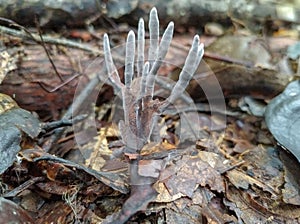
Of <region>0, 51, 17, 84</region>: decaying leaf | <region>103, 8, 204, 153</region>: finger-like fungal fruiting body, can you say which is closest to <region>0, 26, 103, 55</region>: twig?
<region>0, 51, 17, 84</region>: decaying leaf

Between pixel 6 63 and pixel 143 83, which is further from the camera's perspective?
pixel 6 63

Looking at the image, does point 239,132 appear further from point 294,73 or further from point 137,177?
point 137,177

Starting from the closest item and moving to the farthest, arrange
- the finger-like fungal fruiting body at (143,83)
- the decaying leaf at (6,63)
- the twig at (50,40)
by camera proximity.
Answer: the finger-like fungal fruiting body at (143,83)
the decaying leaf at (6,63)
the twig at (50,40)

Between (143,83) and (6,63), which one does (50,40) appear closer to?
(6,63)

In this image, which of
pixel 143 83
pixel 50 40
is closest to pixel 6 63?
pixel 50 40

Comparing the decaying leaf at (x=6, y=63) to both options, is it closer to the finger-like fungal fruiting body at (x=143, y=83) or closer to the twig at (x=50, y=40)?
the twig at (x=50, y=40)

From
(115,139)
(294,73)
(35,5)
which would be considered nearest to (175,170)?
(115,139)

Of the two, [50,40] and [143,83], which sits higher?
[143,83]

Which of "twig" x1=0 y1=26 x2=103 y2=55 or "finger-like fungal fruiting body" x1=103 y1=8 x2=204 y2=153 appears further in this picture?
"twig" x1=0 y1=26 x2=103 y2=55

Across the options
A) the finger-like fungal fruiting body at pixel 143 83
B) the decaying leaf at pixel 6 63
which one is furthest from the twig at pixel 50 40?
the finger-like fungal fruiting body at pixel 143 83

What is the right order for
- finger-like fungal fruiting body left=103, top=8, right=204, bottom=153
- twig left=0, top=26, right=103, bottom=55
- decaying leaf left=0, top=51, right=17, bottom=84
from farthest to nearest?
twig left=0, top=26, right=103, bottom=55 → decaying leaf left=0, top=51, right=17, bottom=84 → finger-like fungal fruiting body left=103, top=8, right=204, bottom=153

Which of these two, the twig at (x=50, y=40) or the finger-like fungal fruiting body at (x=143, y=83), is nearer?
the finger-like fungal fruiting body at (x=143, y=83)

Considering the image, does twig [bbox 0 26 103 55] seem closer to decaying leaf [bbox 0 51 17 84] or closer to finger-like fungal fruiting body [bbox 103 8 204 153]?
decaying leaf [bbox 0 51 17 84]
